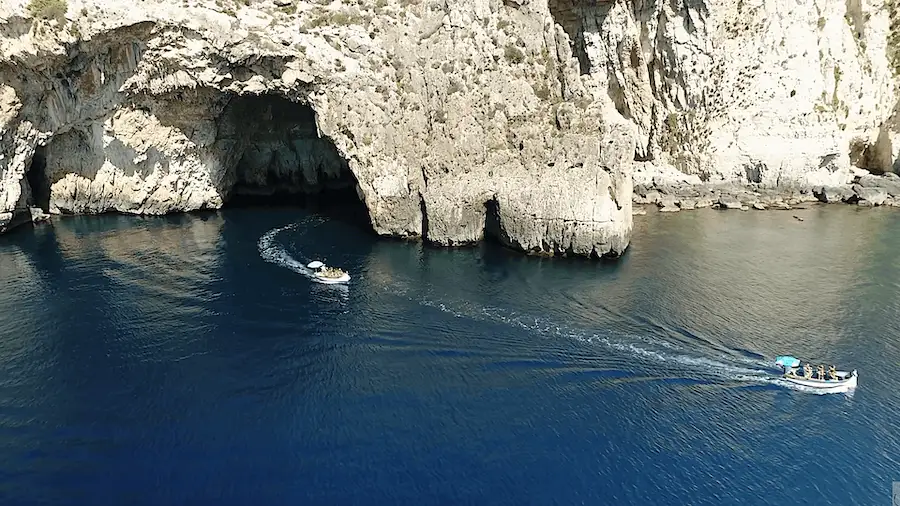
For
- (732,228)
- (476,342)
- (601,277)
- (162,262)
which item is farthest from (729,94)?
(162,262)

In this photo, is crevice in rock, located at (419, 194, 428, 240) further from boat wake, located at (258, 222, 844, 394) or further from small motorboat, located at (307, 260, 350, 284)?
boat wake, located at (258, 222, 844, 394)

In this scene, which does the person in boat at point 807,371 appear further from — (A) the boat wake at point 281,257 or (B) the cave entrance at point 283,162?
(B) the cave entrance at point 283,162

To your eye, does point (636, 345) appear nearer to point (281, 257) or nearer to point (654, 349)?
point (654, 349)

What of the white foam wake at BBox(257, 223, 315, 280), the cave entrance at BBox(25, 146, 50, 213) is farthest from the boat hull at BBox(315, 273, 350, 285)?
the cave entrance at BBox(25, 146, 50, 213)

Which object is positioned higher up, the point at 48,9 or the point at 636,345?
the point at 48,9

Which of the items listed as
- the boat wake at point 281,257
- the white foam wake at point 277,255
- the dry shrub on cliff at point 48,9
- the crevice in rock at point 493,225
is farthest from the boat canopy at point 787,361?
the dry shrub on cliff at point 48,9

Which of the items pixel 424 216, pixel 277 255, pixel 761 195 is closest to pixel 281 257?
pixel 277 255

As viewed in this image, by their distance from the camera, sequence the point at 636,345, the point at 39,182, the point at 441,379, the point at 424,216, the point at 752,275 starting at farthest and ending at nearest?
the point at 39,182 < the point at 424,216 < the point at 752,275 < the point at 636,345 < the point at 441,379
